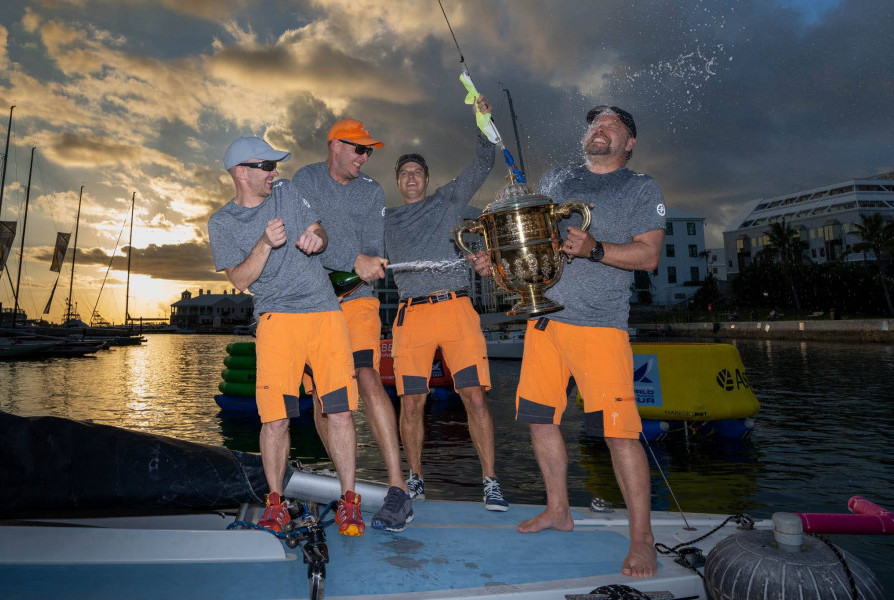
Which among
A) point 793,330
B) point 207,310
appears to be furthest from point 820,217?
point 207,310

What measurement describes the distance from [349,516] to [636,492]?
174 cm

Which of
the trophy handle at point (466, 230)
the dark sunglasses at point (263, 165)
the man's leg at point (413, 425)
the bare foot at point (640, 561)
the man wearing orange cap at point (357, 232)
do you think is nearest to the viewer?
the bare foot at point (640, 561)

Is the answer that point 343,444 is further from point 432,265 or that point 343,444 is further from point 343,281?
point 432,265

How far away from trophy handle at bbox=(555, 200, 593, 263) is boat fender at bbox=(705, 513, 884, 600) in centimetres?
177

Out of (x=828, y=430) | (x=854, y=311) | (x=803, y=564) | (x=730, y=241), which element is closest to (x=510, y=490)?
(x=803, y=564)

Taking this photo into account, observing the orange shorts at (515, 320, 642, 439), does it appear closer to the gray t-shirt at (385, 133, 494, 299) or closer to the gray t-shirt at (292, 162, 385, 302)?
the gray t-shirt at (385, 133, 494, 299)

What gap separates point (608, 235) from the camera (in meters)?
3.68

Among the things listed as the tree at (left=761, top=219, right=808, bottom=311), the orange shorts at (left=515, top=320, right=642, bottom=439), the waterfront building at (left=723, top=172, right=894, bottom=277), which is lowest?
the orange shorts at (left=515, top=320, right=642, bottom=439)

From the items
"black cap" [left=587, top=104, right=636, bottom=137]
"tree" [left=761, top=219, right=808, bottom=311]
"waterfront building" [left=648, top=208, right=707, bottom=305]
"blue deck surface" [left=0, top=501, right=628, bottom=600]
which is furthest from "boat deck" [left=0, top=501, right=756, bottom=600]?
"waterfront building" [left=648, top=208, right=707, bottom=305]

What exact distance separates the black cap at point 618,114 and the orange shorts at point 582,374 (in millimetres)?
1341

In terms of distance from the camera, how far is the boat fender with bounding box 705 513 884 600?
234 cm

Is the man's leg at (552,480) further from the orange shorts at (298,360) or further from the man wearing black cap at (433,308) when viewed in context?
the orange shorts at (298,360)

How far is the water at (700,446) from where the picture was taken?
753 centimetres

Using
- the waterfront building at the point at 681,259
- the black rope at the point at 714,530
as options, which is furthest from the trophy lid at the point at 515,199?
the waterfront building at the point at 681,259
